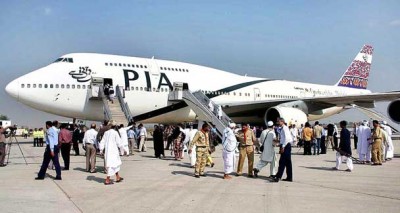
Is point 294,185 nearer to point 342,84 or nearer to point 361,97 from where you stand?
→ point 361,97

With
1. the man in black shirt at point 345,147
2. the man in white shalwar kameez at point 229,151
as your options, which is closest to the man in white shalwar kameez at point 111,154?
the man in white shalwar kameez at point 229,151

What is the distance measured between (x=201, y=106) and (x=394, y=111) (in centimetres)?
861

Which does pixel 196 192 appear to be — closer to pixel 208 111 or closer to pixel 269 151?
pixel 269 151

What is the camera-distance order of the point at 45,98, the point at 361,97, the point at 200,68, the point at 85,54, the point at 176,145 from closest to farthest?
the point at 176,145
the point at 45,98
the point at 85,54
the point at 361,97
the point at 200,68

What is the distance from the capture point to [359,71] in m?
38.1

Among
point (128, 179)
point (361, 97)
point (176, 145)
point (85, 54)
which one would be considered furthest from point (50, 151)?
point (361, 97)

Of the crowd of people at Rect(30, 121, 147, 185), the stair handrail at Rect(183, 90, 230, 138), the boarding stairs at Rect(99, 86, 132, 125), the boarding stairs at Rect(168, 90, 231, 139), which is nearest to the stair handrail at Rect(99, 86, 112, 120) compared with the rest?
the boarding stairs at Rect(99, 86, 132, 125)

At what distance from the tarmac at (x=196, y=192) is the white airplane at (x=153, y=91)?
860 cm

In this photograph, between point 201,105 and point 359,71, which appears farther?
point 359,71

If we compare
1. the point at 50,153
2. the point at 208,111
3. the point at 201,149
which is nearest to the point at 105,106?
the point at 208,111

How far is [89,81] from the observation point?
66.0 feet

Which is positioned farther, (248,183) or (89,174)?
(89,174)

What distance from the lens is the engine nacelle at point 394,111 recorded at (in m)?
17.6

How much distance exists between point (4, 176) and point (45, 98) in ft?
33.0
